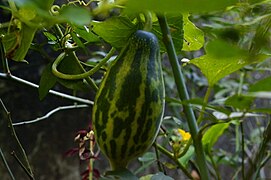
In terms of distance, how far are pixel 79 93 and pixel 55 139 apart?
0.35ft

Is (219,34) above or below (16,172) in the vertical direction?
above

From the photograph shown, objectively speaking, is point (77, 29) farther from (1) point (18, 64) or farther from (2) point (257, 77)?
(2) point (257, 77)

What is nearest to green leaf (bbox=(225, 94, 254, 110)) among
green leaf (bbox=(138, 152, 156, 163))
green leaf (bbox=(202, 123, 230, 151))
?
green leaf (bbox=(202, 123, 230, 151))

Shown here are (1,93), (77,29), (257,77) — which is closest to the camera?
(77,29)

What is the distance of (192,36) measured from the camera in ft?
1.24

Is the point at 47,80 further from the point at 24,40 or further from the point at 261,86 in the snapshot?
the point at 261,86

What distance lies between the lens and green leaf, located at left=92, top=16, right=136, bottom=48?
1.01 ft

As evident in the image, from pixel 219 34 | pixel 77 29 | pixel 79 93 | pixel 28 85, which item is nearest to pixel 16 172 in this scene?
pixel 79 93

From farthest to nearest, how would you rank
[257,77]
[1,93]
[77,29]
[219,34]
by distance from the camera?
1. [257,77]
2. [1,93]
3. [77,29]
4. [219,34]

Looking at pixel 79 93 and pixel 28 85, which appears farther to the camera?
pixel 79 93

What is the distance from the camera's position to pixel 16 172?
86cm

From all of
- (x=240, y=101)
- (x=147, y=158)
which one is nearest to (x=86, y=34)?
(x=240, y=101)

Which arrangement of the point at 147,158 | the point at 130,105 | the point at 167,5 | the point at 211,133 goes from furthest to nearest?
the point at 147,158 → the point at 211,133 → the point at 130,105 → the point at 167,5

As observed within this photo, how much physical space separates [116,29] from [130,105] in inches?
2.7
